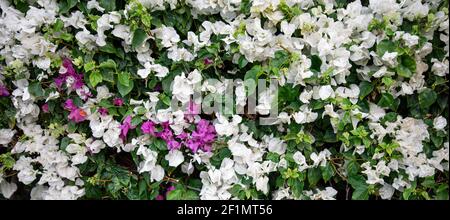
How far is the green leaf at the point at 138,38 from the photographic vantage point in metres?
1.60

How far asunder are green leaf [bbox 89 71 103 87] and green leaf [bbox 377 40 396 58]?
984 mm

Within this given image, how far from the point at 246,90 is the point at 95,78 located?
54 centimetres

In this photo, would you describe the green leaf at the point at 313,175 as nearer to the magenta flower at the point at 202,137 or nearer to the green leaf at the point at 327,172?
the green leaf at the point at 327,172

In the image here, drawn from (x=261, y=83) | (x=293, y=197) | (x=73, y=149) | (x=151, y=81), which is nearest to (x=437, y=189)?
(x=293, y=197)

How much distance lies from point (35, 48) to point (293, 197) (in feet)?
3.62

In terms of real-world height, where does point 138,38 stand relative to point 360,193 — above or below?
above

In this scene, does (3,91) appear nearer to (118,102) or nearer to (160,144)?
(118,102)

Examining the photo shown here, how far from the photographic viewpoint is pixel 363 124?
1.64 m

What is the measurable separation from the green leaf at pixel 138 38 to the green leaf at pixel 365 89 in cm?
79

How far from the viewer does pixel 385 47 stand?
61.1 inches

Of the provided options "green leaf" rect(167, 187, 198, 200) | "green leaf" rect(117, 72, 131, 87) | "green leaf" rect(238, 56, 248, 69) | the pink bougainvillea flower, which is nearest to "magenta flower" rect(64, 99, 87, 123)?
the pink bougainvillea flower

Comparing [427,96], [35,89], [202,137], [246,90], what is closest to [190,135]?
[202,137]

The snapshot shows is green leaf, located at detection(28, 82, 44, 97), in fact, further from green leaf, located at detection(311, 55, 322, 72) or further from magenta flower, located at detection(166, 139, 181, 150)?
green leaf, located at detection(311, 55, 322, 72)

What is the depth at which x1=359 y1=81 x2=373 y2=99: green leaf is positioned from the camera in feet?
5.24
